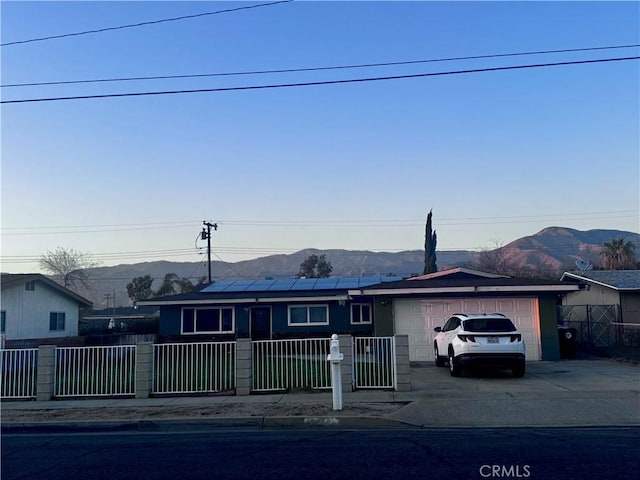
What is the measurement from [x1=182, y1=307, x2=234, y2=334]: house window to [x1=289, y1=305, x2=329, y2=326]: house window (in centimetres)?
317

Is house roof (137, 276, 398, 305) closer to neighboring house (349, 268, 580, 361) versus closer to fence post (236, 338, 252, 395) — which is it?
neighboring house (349, 268, 580, 361)

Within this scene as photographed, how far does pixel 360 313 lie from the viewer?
100 feet

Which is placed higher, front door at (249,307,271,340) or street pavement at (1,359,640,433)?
front door at (249,307,271,340)

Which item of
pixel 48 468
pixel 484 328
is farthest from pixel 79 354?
pixel 484 328

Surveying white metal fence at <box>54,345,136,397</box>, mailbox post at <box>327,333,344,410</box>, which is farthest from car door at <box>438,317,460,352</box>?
white metal fence at <box>54,345,136,397</box>

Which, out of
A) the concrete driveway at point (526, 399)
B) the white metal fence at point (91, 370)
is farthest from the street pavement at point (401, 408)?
the white metal fence at point (91, 370)

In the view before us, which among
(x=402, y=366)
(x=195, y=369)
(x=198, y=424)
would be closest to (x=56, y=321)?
(x=195, y=369)

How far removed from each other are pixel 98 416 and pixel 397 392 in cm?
628

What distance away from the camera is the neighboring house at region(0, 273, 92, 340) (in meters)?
29.8

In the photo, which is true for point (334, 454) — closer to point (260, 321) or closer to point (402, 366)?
point (402, 366)

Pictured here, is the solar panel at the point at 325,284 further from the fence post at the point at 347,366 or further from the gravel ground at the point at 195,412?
the gravel ground at the point at 195,412

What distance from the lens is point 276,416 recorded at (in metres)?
11.0

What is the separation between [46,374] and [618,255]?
54.3m

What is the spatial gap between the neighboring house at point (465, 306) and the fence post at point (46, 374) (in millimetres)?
10539
